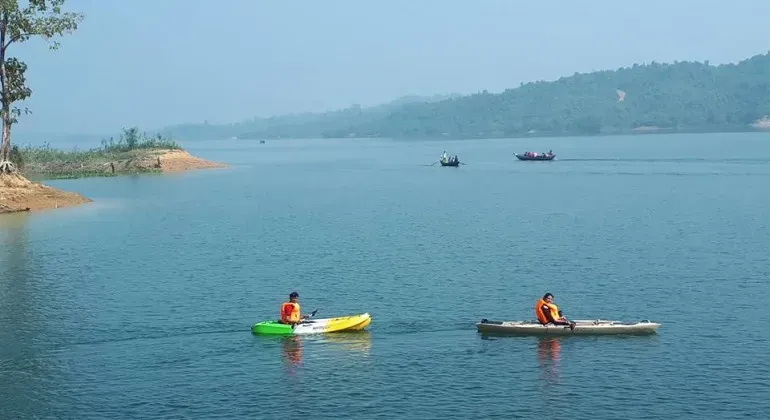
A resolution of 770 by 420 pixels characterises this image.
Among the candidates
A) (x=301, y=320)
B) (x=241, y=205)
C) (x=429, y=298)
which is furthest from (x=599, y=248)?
(x=241, y=205)

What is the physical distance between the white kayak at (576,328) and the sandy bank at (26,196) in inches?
2324

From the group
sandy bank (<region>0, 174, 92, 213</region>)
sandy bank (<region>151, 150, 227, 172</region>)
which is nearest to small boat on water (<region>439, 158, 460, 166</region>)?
sandy bank (<region>151, 150, 227, 172</region>)

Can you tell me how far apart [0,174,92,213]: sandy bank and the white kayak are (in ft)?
194

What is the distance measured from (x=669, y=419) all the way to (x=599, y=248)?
34.6 meters

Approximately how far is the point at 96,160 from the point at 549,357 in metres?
130

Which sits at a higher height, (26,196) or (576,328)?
(26,196)

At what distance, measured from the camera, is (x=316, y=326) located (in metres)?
42.0

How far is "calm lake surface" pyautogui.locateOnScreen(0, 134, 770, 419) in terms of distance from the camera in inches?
1316

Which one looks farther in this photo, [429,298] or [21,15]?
[21,15]

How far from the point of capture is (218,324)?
144ft

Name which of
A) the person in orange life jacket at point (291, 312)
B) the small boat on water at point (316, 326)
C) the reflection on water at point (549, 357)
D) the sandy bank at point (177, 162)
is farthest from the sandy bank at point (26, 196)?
the sandy bank at point (177, 162)

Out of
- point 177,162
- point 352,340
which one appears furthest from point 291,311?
point 177,162

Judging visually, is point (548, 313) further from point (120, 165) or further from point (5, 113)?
point (120, 165)

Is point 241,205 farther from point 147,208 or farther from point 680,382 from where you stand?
point 680,382
